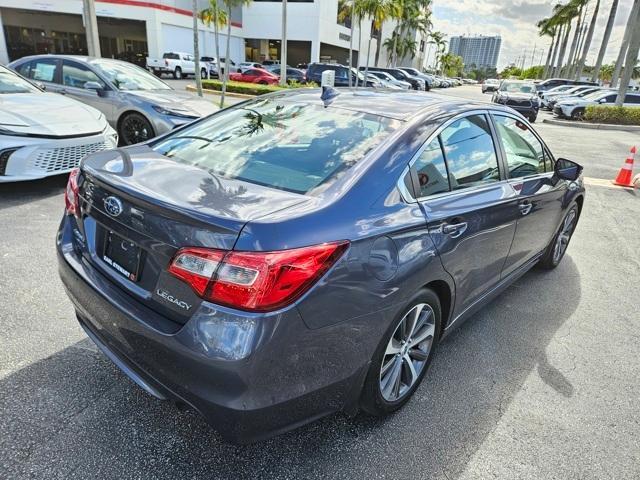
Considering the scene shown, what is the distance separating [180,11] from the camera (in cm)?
3903

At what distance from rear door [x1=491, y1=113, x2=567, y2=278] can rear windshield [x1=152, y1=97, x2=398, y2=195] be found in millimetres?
1225

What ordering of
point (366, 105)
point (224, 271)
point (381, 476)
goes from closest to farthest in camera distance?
point (224, 271), point (381, 476), point (366, 105)

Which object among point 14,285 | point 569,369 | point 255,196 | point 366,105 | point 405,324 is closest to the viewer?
point 255,196

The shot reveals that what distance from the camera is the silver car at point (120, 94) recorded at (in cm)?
733

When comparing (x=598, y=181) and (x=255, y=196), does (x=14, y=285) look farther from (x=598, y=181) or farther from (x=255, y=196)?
(x=598, y=181)

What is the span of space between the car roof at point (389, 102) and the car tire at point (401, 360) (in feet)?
3.39

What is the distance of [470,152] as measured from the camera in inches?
109

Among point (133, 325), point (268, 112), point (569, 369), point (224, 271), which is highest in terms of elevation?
point (268, 112)

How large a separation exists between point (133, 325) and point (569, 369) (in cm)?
272

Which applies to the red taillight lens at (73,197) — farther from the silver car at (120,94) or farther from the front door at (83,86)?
Answer: the front door at (83,86)

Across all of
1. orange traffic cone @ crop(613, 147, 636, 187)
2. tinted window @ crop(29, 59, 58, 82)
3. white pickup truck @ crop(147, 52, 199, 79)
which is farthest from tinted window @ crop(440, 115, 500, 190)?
white pickup truck @ crop(147, 52, 199, 79)

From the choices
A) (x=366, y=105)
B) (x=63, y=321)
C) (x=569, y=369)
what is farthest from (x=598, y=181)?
(x=63, y=321)

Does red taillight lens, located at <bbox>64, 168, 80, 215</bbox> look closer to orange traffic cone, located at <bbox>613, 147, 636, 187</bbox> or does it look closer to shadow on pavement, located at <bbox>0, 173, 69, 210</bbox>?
shadow on pavement, located at <bbox>0, 173, 69, 210</bbox>

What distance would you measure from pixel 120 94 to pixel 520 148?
650cm
